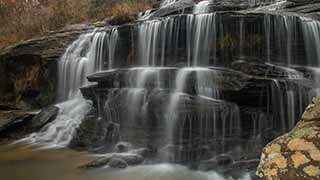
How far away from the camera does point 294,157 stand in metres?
4.61

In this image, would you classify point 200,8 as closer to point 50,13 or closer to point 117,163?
point 50,13

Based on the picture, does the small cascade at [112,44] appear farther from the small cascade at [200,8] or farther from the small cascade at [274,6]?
the small cascade at [274,6]

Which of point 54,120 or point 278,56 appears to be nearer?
point 278,56

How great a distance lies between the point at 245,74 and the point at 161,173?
3.87 metres

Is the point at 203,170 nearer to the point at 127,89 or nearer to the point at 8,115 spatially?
the point at 127,89

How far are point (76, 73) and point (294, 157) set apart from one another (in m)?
14.0

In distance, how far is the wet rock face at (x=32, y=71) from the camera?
59.7 feet

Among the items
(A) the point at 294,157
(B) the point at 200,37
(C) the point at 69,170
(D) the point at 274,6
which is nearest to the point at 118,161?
(C) the point at 69,170

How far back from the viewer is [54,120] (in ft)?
50.7

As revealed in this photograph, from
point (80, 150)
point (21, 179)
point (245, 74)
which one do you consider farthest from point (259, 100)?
point (21, 179)

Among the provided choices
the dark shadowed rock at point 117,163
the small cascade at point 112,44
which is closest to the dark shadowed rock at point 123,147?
the dark shadowed rock at point 117,163

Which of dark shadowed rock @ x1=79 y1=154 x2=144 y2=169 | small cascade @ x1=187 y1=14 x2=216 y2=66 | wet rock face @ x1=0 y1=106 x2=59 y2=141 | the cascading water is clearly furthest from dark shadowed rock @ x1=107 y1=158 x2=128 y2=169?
wet rock face @ x1=0 y1=106 x2=59 y2=141

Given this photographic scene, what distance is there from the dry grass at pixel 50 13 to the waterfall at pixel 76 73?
6.79 m

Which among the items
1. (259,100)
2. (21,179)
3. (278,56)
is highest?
(278,56)
